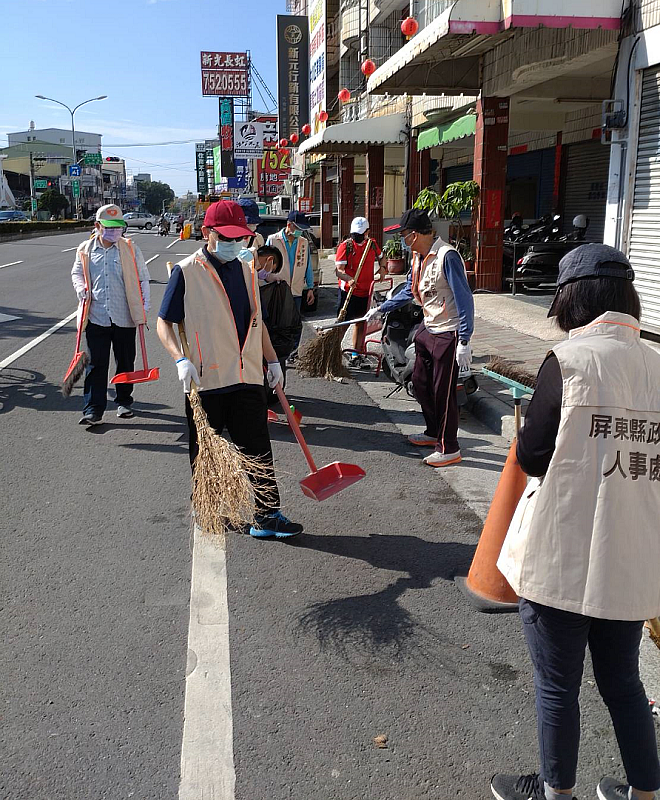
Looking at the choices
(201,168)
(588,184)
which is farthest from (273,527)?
(201,168)

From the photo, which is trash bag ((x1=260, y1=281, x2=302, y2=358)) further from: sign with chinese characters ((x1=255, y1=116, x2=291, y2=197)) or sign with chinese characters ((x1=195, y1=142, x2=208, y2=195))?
sign with chinese characters ((x1=195, y1=142, x2=208, y2=195))

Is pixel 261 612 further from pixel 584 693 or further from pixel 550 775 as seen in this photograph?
pixel 550 775

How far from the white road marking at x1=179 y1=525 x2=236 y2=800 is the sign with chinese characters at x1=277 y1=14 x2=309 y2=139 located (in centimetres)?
3816

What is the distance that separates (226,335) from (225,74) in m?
73.0

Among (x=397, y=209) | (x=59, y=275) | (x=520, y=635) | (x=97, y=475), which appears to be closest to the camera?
(x=520, y=635)

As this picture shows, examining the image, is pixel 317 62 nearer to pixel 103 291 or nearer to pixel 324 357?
pixel 324 357

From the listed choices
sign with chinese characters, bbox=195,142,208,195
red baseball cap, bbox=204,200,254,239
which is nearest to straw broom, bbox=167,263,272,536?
red baseball cap, bbox=204,200,254,239

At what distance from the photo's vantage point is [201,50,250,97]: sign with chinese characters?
228 ft

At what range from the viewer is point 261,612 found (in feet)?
11.6

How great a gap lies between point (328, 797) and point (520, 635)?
1.30 metres

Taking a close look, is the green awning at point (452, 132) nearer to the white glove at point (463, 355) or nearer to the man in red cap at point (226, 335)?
the white glove at point (463, 355)

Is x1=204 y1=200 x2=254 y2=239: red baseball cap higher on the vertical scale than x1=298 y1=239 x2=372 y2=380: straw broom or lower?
higher

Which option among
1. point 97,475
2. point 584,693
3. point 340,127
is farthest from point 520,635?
point 340,127

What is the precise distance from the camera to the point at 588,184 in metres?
17.1
